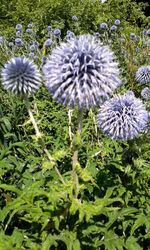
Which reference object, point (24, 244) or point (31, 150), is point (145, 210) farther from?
point (31, 150)

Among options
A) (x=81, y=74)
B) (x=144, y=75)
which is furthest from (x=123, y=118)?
(x=144, y=75)

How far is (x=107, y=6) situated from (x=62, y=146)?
7290mm

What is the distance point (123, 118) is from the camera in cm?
300

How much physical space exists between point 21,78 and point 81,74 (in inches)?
17.4

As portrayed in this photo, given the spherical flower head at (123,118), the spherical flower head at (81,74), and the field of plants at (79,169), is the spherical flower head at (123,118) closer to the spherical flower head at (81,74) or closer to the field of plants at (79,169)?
the field of plants at (79,169)

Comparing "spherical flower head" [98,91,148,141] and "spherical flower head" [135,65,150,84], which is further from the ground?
"spherical flower head" [135,65,150,84]

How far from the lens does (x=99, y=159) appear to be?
3.97m

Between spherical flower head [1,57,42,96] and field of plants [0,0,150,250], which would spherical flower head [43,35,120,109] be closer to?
field of plants [0,0,150,250]

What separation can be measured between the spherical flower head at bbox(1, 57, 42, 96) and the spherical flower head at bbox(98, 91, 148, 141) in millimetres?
516

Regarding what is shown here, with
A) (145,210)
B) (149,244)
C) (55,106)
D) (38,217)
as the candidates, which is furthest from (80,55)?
(55,106)

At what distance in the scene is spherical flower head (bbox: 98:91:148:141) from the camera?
2.92m

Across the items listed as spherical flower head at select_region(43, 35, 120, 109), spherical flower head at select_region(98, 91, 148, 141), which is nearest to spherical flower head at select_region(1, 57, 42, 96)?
spherical flower head at select_region(43, 35, 120, 109)

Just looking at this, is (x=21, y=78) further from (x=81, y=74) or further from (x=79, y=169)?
(x=79, y=169)

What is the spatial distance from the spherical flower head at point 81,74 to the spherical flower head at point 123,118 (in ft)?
1.64
